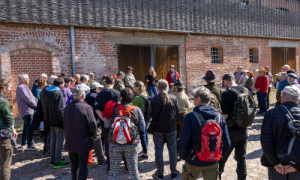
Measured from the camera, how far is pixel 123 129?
3723 millimetres

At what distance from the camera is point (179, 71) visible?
44.0 ft

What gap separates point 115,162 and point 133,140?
44 cm

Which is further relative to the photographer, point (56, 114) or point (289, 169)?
point (56, 114)

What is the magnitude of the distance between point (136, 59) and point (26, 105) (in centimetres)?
640

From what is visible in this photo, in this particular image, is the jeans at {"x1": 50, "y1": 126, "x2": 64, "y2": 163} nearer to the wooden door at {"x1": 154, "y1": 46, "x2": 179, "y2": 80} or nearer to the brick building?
the brick building

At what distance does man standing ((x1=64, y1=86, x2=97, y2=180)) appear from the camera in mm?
4074

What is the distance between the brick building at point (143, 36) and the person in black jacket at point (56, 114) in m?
4.48

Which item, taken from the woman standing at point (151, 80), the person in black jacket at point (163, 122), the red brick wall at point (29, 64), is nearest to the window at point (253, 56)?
the woman standing at point (151, 80)

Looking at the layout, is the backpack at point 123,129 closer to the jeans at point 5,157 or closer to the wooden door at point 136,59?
the jeans at point 5,157

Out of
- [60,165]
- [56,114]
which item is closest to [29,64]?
[56,114]

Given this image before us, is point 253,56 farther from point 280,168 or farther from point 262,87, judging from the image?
point 280,168

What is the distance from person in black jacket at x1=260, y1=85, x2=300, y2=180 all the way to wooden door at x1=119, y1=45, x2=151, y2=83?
9007 mm

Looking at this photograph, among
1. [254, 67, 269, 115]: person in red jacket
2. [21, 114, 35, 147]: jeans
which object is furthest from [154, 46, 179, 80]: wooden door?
[21, 114, 35, 147]: jeans

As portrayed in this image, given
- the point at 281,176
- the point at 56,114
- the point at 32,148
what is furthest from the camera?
the point at 32,148
